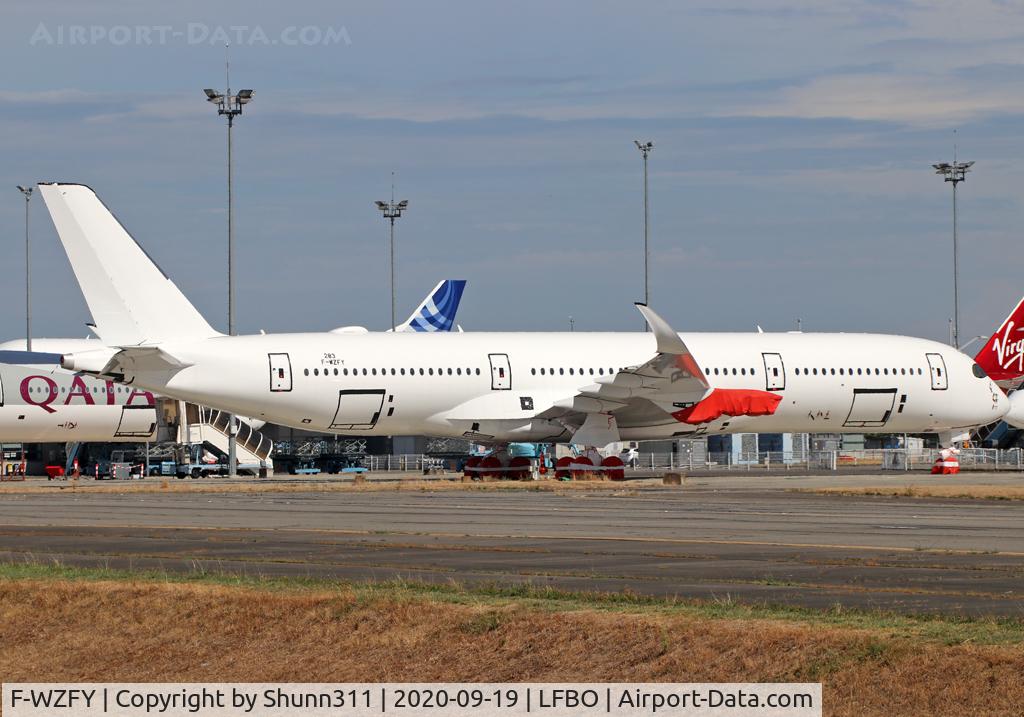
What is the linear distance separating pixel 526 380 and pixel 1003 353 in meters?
18.7

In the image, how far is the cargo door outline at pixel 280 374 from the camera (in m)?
48.6

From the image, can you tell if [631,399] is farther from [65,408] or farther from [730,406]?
[65,408]

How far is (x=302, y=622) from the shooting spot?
15000 millimetres

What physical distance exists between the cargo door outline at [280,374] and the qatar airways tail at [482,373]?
0.04m

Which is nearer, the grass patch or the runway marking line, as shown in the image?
the grass patch

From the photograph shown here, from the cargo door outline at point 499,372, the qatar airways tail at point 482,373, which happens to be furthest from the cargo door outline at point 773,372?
the cargo door outline at point 499,372

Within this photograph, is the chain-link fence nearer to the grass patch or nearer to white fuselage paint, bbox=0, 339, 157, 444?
white fuselage paint, bbox=0, 339, 157, 444

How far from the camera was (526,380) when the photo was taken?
51.6 m

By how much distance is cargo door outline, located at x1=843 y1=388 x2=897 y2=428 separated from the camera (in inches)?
2149

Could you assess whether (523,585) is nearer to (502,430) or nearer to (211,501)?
(211,501)

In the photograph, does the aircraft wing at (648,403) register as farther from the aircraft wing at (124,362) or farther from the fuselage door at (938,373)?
the aircraft wing at (124,362)
